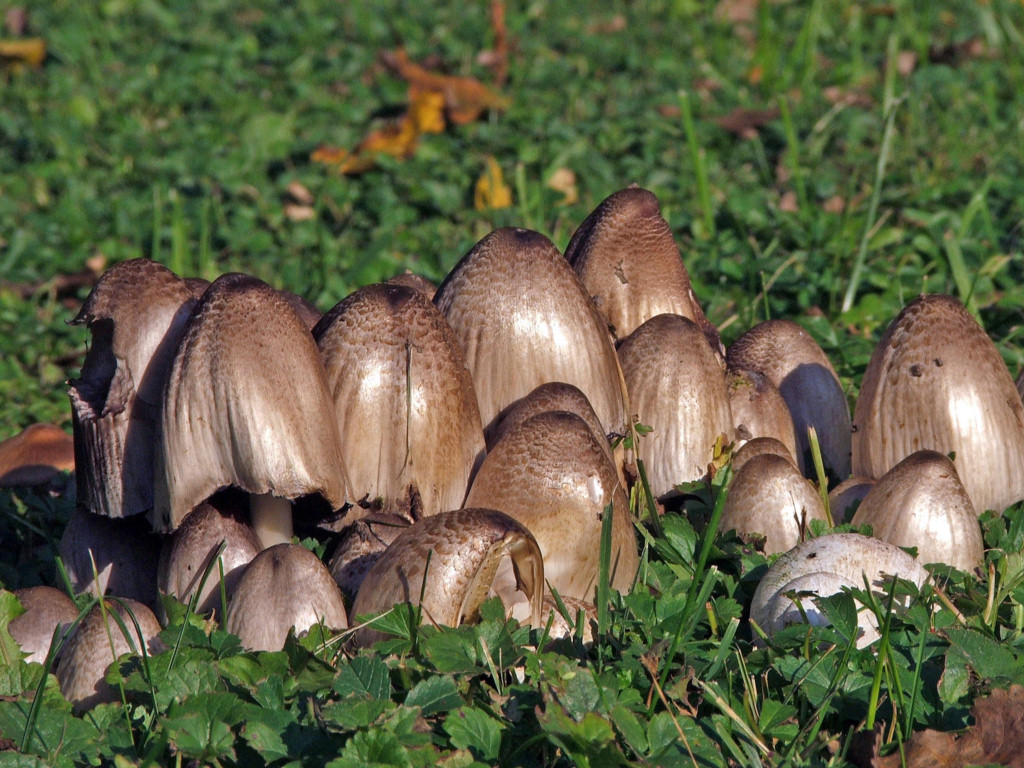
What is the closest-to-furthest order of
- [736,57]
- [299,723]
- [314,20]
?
[299,723] < [736,57] < [314,20]

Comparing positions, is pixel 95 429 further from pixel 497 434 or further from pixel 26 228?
pixel 26 228

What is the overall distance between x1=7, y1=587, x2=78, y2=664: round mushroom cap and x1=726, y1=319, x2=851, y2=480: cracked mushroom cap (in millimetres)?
1652

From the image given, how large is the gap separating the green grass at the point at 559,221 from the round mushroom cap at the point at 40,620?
11 cm

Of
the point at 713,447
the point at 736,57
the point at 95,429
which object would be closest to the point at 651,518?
the point at 713,447

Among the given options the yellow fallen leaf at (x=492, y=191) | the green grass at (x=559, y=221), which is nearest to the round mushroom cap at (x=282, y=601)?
the green grass at (x=559, y=221)

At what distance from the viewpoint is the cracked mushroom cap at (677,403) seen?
2844 mm

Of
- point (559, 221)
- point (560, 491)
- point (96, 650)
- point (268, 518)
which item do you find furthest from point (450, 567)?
point (559, 221)

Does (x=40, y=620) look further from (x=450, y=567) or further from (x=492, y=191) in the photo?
(x=492, y=191)

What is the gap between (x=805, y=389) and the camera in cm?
308

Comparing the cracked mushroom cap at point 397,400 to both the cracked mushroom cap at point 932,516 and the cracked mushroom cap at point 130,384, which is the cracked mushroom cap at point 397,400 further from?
the cracked mushroom cap at point 932,516

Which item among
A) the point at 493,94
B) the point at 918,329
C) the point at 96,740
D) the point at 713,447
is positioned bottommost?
the point at 96,740

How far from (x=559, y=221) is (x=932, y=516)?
11.1ft

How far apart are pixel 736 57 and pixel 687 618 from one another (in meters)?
5.84

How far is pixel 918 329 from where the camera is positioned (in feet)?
9.22
